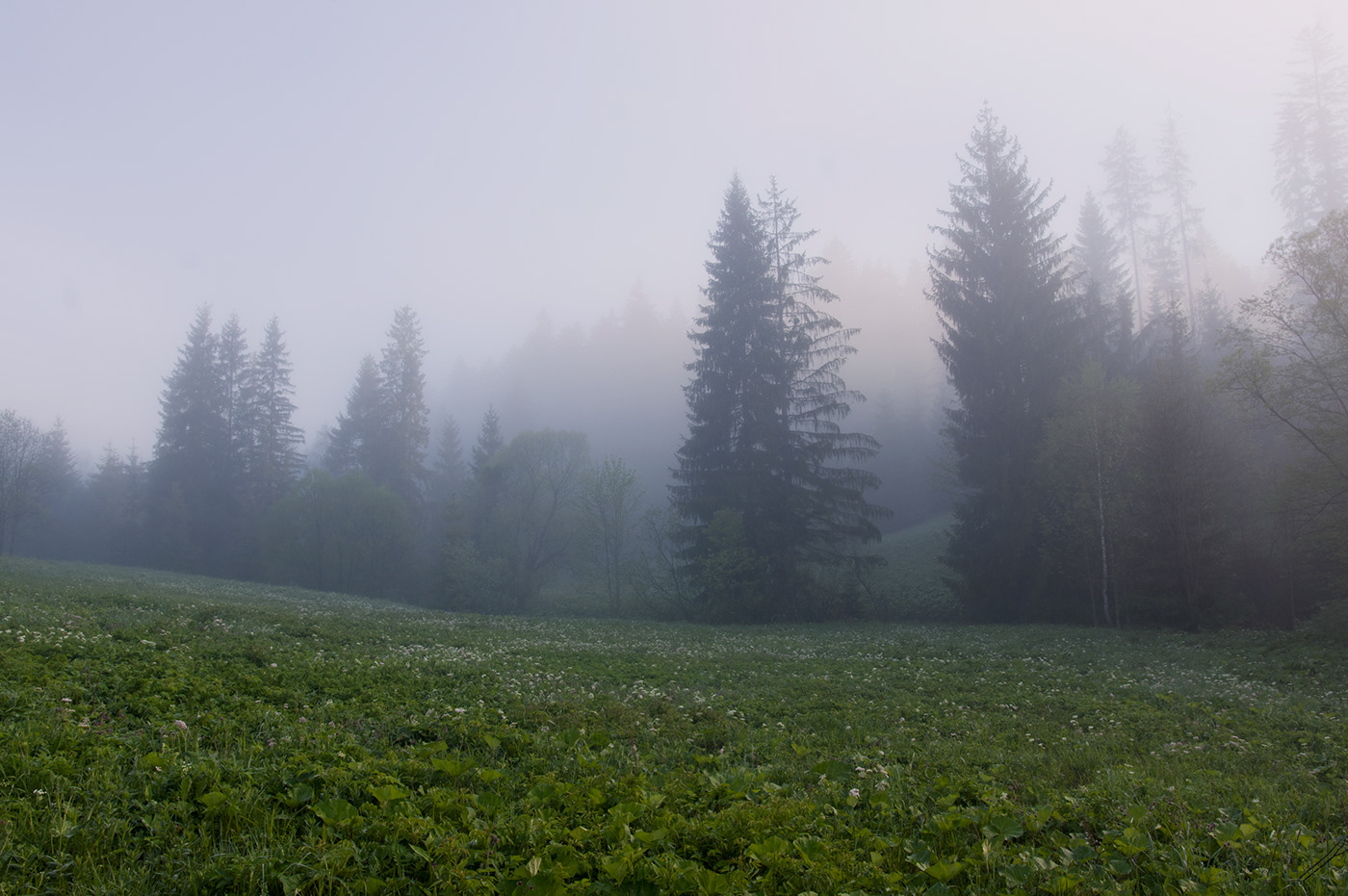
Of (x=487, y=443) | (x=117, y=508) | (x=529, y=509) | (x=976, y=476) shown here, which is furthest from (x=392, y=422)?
(x=976, y=476)

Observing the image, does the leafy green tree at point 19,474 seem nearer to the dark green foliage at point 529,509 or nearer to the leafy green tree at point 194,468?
the leafy green tree at point 194,468

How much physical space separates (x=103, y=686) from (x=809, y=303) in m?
31.8

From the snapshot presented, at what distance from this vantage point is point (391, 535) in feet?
159

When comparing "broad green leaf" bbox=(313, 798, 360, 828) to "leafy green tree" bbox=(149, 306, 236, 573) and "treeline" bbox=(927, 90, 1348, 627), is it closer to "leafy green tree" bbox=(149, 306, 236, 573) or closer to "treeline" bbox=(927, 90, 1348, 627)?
"treeline" bbox=(927, 90, 1348, 627)

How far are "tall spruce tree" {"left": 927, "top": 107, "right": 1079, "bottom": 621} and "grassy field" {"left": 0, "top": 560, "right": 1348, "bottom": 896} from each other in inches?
741

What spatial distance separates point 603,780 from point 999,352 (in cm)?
3057

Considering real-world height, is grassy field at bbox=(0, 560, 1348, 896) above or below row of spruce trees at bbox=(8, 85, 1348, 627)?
below

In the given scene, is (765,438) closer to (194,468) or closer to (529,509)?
(529,509)

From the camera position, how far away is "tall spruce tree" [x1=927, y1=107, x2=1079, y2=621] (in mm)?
28266

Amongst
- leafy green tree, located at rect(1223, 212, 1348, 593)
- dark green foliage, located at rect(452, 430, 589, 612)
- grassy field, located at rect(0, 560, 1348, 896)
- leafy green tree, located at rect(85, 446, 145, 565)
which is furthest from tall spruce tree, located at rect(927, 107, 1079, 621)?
leafy green tree, located at rect(85, 446, 145, 565)

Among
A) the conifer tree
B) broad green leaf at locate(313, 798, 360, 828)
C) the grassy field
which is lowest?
the grassy field

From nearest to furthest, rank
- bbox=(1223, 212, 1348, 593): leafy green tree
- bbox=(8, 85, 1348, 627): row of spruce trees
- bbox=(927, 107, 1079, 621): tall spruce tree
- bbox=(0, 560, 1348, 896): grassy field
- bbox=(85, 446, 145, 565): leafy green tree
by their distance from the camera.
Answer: bbox=(0, 560, 1348, 896): grassy field, bbox=(1223, 212, 1348, 593): leafy green tree, bbox=(8, 85, 1348, 627): row of spruce trees, bbox=(927, 107, 1079, 621): tall spruce tree, bbox=(85, 446, 145, 565): leafy green tree

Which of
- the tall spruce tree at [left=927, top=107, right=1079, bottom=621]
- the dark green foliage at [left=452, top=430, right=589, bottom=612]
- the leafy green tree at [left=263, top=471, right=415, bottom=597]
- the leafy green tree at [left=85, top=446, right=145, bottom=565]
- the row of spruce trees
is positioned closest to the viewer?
the row of spruce trees

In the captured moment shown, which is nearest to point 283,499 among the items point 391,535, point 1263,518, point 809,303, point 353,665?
point 391,535
